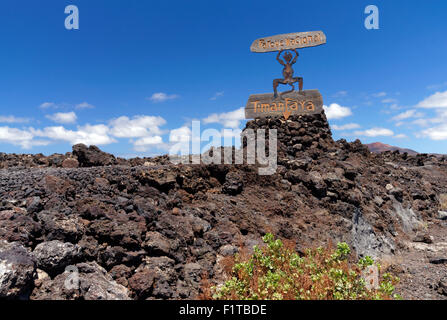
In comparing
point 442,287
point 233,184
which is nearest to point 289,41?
point 233,184

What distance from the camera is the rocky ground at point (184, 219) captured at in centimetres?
419

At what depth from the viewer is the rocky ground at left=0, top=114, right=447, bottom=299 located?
4191 mm

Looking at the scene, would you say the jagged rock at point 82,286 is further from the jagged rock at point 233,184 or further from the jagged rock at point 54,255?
the jagged rock at point 233,184

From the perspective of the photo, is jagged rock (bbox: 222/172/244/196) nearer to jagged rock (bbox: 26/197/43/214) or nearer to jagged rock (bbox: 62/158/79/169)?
jagged rock (bbox: 26/197/43/214)

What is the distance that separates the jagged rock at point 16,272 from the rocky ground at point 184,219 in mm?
12

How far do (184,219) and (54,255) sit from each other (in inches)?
104

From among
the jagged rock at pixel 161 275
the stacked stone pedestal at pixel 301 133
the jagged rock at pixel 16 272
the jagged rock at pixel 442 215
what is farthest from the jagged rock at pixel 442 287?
the jagged rock at pixel 442 215

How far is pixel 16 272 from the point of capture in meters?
3.42

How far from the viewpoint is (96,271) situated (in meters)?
4.34
